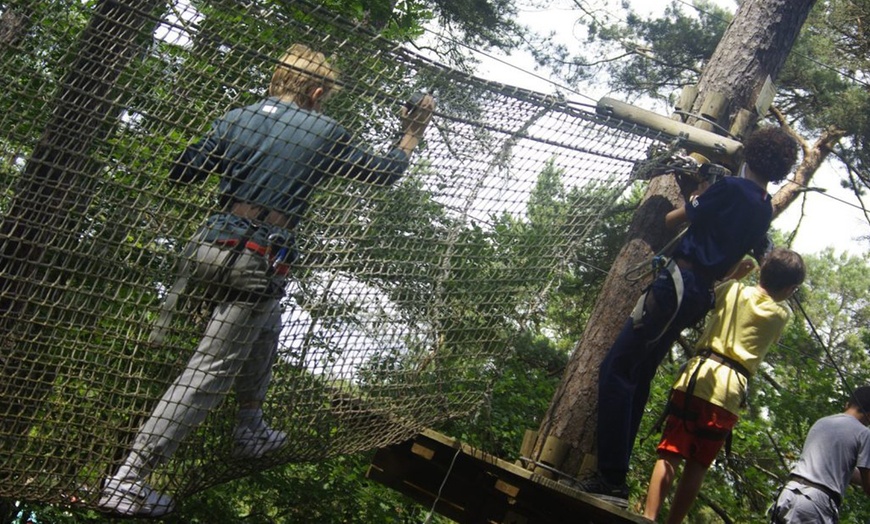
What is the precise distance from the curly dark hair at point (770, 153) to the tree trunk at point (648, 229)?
0.32m

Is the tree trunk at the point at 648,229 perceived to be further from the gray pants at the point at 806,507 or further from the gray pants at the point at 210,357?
the gray pants at the point at 210,357

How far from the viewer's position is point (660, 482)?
10.7 ft

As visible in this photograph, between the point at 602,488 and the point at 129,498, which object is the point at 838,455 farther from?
the point at 129,498

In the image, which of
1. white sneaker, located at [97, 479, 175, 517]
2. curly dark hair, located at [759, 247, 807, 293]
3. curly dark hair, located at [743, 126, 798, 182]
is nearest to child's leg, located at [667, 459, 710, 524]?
curly dark hair, located at [759, 247, 807, 293]

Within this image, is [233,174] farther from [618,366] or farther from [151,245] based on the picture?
[618,366]

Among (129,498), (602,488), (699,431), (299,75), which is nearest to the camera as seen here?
(129,498)

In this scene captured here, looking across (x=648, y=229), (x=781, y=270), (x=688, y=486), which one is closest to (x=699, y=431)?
(x=688, y=486)

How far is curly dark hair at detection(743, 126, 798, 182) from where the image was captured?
3.24 meters

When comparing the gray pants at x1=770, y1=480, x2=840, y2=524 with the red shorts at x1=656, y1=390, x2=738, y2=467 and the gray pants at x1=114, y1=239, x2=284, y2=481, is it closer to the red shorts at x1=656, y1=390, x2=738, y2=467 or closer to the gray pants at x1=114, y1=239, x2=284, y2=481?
the red shorts at x1=656, y1=390, x2=738, y2=467

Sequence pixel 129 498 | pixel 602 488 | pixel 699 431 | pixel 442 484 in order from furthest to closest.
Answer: pixel 442 484, pixel 699 431, pixel 602 488, pixel 129 498

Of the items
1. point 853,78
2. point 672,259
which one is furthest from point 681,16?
point 672,259

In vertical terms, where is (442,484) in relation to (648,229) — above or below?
below

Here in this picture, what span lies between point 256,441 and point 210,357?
349 millimetres

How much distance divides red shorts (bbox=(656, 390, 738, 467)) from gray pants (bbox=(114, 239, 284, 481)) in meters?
1.58
